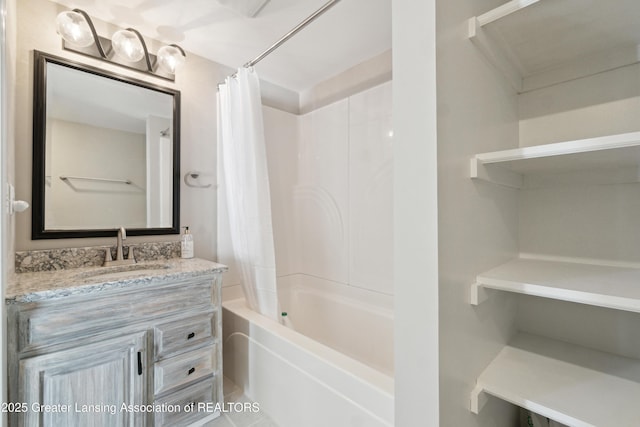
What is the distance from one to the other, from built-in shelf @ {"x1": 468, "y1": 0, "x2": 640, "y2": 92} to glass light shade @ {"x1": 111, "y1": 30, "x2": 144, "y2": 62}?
74.9 inches

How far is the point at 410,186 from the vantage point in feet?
2.63

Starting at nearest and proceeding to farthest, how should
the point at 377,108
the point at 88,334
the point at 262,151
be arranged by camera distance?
the point at 88,334
the point at 262,151
the point at 377,108

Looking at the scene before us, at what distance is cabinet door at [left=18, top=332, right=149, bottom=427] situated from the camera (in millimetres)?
1096

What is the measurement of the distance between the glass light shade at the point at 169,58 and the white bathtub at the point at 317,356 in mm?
1720

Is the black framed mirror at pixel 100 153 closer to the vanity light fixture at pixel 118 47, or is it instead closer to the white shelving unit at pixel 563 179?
the vanity light fixture at pixel 118 47

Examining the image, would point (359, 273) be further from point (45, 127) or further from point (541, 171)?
point (45, 127)

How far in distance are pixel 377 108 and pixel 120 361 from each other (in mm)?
2158

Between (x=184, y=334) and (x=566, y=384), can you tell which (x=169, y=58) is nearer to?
(x=184, y=334)

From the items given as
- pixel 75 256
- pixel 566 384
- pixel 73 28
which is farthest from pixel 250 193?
pixel 566 384

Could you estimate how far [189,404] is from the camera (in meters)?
1.52

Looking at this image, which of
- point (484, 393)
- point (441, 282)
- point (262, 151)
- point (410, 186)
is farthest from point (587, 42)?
point (262, 151)

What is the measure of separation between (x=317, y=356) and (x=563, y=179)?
1292 millimetres

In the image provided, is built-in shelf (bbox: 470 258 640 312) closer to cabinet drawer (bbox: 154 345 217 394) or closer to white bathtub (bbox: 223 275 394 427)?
white bathtub (bbox: 223 275 394 427)

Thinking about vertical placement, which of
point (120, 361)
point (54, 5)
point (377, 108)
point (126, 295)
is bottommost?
point (120, 361)
